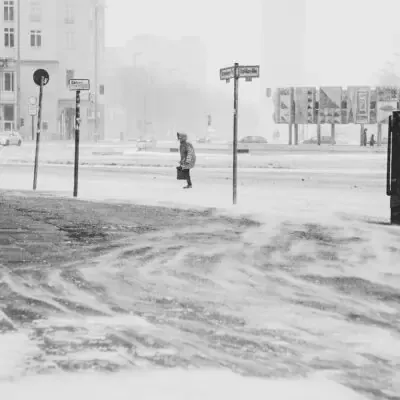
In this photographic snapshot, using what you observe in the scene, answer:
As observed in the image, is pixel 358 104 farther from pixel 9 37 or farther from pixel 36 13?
pixel 9 37

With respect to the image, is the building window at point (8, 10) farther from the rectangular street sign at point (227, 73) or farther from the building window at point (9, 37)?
the rectangular street sign at point (227, 73)

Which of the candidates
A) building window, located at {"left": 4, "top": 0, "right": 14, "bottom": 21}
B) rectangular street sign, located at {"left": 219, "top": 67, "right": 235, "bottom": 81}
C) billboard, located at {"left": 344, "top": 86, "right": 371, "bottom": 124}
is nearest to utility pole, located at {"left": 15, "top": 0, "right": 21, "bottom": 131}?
building window, located at {"left": 4, "top": 0, "right": 14, "bottom": 21}

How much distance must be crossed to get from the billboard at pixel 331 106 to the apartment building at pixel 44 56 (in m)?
23.7

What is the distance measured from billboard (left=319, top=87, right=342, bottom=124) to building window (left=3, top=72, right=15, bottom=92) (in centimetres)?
3135

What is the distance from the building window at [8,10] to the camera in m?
90.3

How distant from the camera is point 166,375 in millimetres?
6195

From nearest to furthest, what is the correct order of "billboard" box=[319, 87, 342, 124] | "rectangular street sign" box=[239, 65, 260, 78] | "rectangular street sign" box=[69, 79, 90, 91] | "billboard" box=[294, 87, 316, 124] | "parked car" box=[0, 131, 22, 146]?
1. "rectangular street sign" box=[239, 65, 260, 78]
2. "rectangular street sign" box=[69, 79, 90, 91]
3. "parked car" box=[0, 131, 22, 146]
4. "billboard" box=[319, 87, 342, 124]
5. "billboard" box=[294, 87, 316, 124]

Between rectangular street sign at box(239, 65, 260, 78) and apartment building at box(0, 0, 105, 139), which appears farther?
apartment building at box(0, 0, 105, 139)

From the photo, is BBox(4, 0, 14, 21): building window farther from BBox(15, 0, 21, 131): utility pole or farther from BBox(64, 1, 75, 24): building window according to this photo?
BBox(64, 1, 75, 24): building window

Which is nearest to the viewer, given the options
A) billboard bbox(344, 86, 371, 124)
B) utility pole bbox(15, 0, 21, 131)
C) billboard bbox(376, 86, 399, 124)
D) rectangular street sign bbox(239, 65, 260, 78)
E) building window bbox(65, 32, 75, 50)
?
rectangular street sign bbox(239, 65, 260, 78)

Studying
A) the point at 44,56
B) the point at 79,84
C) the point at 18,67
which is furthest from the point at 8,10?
the point at 79,84

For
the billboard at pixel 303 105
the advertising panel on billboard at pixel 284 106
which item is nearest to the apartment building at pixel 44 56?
the advertising panel on billboard at pixel 284 106

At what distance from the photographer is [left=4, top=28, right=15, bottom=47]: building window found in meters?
90.2

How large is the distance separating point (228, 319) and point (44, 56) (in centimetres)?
8483
